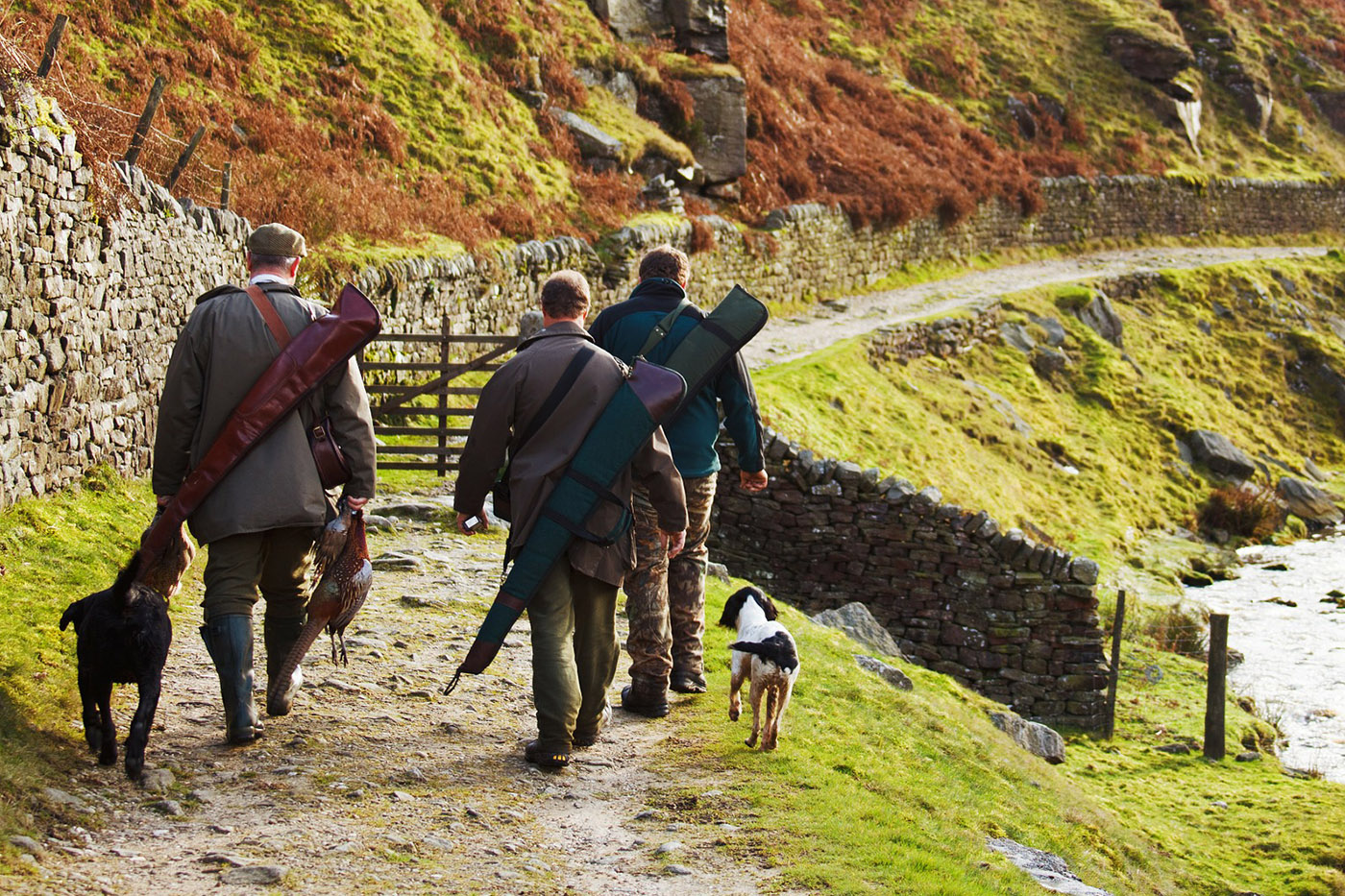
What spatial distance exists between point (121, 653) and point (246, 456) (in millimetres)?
937

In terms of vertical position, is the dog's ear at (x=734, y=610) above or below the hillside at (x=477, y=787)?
above

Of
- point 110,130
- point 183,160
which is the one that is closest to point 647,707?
point 110,130

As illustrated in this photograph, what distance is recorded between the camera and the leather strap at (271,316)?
212 inches

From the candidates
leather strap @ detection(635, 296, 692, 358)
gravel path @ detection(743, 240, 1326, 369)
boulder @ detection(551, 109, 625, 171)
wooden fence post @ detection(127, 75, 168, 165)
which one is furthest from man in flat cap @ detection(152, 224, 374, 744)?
boulder @ detection(551, 109, 625, 171)

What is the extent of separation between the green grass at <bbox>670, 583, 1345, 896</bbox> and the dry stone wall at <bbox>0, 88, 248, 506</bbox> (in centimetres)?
464

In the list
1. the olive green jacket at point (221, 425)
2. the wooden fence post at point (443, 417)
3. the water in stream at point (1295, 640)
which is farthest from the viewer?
the water in stream at point (1295, 640)

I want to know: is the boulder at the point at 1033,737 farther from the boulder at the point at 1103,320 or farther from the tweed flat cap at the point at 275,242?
the boulder at the point at 1103,320

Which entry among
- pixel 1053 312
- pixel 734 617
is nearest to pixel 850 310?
pixel 1053 312

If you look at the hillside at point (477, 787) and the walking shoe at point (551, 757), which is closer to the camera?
the hillside at point (477, 787)

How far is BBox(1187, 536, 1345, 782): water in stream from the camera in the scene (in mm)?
13844

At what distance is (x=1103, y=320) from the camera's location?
95.7 feet

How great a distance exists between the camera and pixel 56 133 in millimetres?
8414

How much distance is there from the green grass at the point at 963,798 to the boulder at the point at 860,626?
335 mm

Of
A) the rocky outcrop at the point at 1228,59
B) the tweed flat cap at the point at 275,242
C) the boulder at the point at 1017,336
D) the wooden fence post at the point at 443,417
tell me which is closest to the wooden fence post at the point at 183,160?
the wooden fence post at the point at 443,417
